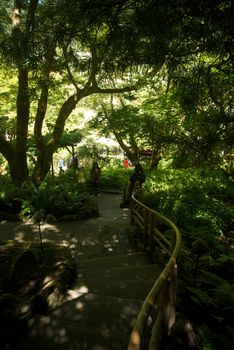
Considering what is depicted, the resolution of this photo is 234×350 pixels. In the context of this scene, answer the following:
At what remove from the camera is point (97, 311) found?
375cm

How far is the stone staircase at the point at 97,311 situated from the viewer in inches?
122

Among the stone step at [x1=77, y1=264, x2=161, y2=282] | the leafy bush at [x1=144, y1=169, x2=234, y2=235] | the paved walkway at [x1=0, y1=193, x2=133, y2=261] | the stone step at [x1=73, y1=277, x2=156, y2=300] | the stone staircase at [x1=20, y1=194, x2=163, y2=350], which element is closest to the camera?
the stone staircase at [x1=20, y1=194, x2=163, y2=350]

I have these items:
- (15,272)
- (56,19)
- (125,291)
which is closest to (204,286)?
(125,291)

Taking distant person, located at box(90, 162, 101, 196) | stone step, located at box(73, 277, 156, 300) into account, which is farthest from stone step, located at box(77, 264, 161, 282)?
distant person, located at box(90, 162, 101, 196)

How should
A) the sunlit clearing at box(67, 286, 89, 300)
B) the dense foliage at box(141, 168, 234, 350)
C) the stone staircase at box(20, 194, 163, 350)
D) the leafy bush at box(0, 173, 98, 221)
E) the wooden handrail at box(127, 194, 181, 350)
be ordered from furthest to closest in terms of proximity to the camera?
the leafy bush at box(0, 173, 98, 221)
the sunlit clearing at box(67, 286, 89, 300)
the dense foliage at box(141, 168, 234, 350)
the stone staircase at box(20, 194, 163, 350)
the wooden handrail at box(127, 194, 181, 350)

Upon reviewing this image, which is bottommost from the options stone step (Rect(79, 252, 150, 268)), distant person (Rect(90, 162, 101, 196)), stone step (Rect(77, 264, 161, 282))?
stone step (Rect(79, 252, 150, 268))

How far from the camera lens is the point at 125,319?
140 inches

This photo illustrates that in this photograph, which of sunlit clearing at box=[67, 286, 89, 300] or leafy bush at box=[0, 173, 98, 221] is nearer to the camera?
sunlit clearing at box=[67, 286, 89, 300]

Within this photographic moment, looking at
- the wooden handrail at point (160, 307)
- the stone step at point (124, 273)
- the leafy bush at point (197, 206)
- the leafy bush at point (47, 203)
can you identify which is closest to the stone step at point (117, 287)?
the stone step at point (124, 273)

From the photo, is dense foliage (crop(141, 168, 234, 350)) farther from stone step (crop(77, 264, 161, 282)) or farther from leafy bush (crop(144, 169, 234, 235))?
stone step (crop(77, 264, 161, 282))

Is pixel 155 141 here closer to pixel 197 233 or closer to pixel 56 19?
pixel 56 19

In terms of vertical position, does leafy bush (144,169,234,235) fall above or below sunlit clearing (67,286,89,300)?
above

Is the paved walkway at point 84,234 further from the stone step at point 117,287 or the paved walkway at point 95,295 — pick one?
the stone step at point 117,287

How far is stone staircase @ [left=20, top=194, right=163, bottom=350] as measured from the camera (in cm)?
310
